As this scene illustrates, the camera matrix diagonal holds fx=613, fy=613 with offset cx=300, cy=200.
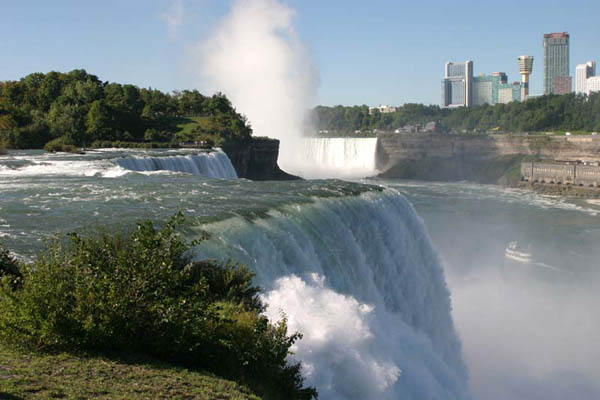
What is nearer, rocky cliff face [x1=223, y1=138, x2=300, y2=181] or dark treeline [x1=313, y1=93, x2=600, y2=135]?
rocky cliff face [x1=223, y1=138, x2=300, y2=181]

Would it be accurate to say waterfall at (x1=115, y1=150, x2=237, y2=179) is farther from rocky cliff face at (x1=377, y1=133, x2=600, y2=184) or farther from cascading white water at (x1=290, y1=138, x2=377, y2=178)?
cascading white water at (x1=290, y1=138, x2=377, y2=178)

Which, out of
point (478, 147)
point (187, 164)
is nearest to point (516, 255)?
point (187, 164)

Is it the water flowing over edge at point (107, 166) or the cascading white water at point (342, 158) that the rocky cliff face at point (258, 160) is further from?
the cascading white water at point (342, 158)

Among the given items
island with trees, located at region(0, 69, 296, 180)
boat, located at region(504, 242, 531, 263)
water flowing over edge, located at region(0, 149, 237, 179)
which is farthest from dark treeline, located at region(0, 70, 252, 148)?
boat, located at region(504, 242, 531, 263)

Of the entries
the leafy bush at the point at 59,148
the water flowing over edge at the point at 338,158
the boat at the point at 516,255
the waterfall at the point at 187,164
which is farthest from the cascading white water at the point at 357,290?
the water flowing over edge at the point at 338,158

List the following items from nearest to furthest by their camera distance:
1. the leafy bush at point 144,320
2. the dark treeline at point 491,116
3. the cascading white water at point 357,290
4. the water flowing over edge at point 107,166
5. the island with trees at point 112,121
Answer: the leafy bush at point 144,320 → the cascading white water at point 357,290 → the water flowing over edge at point 107,166 → the island with trees at point 112,121 → the dark treeline at point 491,116

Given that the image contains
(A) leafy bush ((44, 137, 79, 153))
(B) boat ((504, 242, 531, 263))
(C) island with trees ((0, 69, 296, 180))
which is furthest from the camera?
(C) island with trees ((0, 69, 296, 180))
